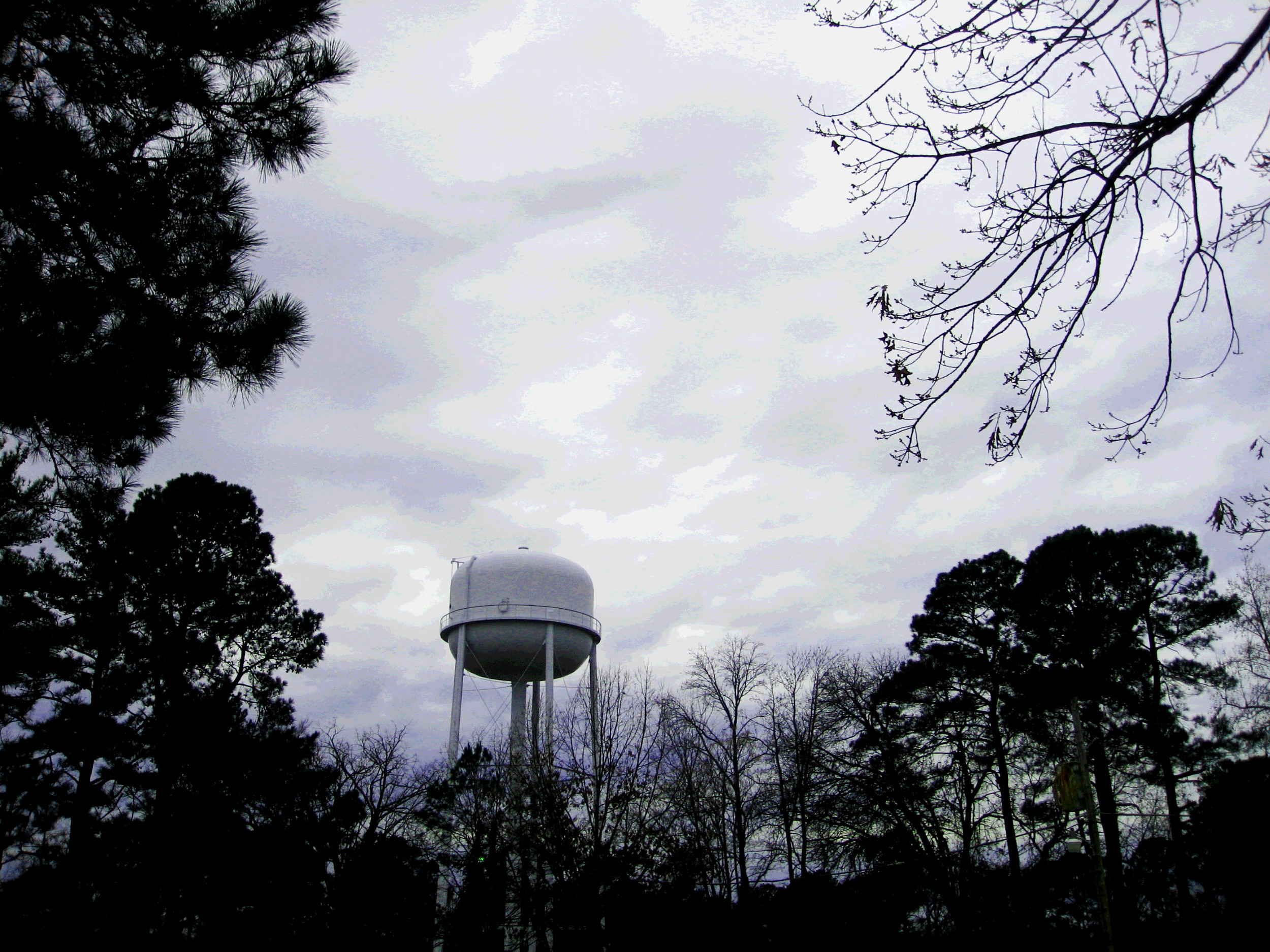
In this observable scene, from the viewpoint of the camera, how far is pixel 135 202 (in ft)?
21.4

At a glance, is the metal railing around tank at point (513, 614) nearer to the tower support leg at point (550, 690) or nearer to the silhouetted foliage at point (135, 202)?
the tower support leg at point (550, 690)

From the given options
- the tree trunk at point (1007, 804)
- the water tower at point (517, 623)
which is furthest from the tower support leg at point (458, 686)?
the tree trunk at point (1007, 804)

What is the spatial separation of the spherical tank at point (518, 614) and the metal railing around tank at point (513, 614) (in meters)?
0.02

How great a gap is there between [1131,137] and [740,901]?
24404 mm

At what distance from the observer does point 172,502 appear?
22.8 meters

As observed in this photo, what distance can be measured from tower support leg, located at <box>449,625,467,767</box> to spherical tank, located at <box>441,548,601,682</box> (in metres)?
0.10

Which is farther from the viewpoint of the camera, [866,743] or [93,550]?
[866,743]

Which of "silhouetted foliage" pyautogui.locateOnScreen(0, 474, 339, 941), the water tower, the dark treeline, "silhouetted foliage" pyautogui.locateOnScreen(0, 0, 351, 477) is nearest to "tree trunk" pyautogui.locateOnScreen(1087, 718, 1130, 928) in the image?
the dark treeline

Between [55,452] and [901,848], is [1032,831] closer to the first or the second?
[901,848]

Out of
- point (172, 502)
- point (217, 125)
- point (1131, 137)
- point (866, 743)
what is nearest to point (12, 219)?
point (217, 125)

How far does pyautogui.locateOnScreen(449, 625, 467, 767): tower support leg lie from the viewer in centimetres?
2698

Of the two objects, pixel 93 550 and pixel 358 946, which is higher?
pixel 93 550

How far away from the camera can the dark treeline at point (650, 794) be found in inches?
720

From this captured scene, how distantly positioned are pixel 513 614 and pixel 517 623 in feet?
1.03
